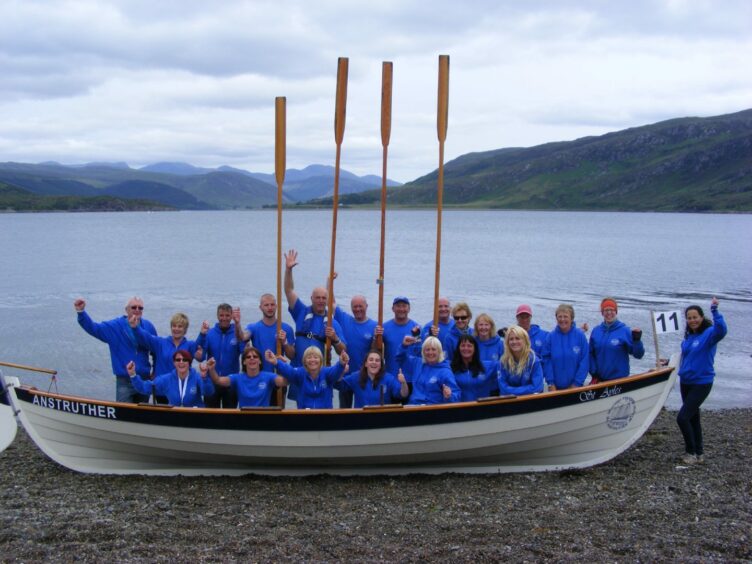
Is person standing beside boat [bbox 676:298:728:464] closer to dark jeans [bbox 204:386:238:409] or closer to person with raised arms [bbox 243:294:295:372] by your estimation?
person with raised arms [bbox 243:294:295:372]

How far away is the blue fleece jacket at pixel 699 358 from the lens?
8055 mm

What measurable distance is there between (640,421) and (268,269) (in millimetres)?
33687

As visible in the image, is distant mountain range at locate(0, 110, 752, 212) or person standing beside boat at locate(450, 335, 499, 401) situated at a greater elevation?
distant mountain range at locate(0, 110, 752, 212)

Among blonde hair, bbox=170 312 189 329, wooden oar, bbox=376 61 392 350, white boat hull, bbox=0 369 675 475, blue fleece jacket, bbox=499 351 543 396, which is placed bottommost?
white boat hull, bbox=0 369 675 475

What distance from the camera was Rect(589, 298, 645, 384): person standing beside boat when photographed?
8430 mm

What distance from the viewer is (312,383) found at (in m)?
8.10

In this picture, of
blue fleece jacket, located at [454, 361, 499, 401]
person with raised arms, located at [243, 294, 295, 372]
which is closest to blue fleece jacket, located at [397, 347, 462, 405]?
blue fleece jacket, located at [454, 361, 499, 401]

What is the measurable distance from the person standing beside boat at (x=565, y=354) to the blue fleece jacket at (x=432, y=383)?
4.09 feet

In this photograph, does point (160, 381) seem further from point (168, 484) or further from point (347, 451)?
point (347, 451)

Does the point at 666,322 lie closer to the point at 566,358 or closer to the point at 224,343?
the point at 566,358

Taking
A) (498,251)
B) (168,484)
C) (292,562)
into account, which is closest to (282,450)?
(168,484)

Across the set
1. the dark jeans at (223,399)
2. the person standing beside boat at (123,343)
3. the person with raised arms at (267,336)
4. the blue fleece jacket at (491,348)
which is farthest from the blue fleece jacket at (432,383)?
the person standing beside boat at (123,343)

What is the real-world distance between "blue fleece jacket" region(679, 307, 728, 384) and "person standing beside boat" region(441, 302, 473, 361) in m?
2.44

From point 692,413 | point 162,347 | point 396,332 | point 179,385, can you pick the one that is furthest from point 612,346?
point 162,347
